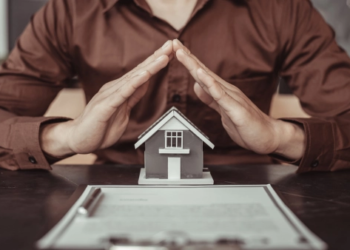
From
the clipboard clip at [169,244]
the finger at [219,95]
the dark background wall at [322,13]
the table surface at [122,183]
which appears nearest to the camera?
the clipboard clip at [169,244]

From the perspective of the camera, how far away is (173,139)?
0.82 metres

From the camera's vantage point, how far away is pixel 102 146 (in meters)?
0.94

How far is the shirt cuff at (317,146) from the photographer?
0.95 meters

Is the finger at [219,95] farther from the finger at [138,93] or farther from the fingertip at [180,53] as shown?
the finger at [138,93]

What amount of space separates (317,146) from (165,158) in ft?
1.28

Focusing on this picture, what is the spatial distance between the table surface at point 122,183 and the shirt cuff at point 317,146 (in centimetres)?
3

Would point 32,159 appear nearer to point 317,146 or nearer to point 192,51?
point 192,51

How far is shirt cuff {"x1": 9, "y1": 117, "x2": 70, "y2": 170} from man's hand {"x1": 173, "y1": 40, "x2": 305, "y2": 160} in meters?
0.39

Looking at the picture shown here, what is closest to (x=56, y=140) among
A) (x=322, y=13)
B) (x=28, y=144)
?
(x=28, y=144)

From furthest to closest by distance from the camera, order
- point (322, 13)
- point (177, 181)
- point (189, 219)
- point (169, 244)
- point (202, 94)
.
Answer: point (322, 13), point (202, 94), point (177, 181), point (189, 219), point (169, 244)

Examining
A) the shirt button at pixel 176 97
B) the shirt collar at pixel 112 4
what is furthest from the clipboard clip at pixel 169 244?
the shirt collar at pixel 112 4

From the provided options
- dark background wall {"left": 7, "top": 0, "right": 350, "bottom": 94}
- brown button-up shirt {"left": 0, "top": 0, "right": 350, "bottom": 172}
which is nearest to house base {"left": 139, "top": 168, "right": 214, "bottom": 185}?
brown button-up shirt {"left": 0, "top": 0, "right": 350, "bottom": 172}

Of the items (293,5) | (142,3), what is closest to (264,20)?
(293,5)

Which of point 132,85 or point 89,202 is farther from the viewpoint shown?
point 132,85
